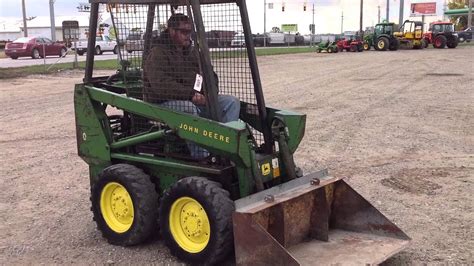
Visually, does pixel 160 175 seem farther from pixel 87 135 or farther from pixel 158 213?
pixel 87 135

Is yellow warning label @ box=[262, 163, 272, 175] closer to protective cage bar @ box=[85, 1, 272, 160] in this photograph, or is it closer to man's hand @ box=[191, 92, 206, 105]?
protective cage bar @ box=[85, 1, 272, 160]

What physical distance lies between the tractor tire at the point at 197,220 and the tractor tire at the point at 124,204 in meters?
0.23

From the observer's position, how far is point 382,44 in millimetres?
41719

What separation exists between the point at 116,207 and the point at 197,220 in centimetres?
92

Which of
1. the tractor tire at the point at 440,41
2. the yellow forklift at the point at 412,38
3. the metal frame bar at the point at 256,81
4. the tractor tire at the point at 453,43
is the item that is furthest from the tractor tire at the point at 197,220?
the tractor tire at the point at 453,43

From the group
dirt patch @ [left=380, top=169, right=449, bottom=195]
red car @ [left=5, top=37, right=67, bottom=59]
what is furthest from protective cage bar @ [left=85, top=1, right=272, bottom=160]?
red car @ [left=5, top=37, right=67, bottom=59]

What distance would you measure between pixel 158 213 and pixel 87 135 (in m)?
1.18

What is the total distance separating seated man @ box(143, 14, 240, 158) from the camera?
436cm

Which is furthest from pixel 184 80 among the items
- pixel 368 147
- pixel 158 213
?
pixel 368 147

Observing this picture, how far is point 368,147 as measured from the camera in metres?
8.12

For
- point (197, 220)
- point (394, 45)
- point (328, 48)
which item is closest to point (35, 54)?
point (328, 48)

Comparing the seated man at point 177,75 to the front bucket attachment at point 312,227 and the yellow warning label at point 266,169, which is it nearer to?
the yellow warning label at point 266,169

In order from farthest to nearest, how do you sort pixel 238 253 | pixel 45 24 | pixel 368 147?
pixel 45 24, pixel 368 147, pixel 238 253

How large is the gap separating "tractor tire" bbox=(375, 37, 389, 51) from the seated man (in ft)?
128
